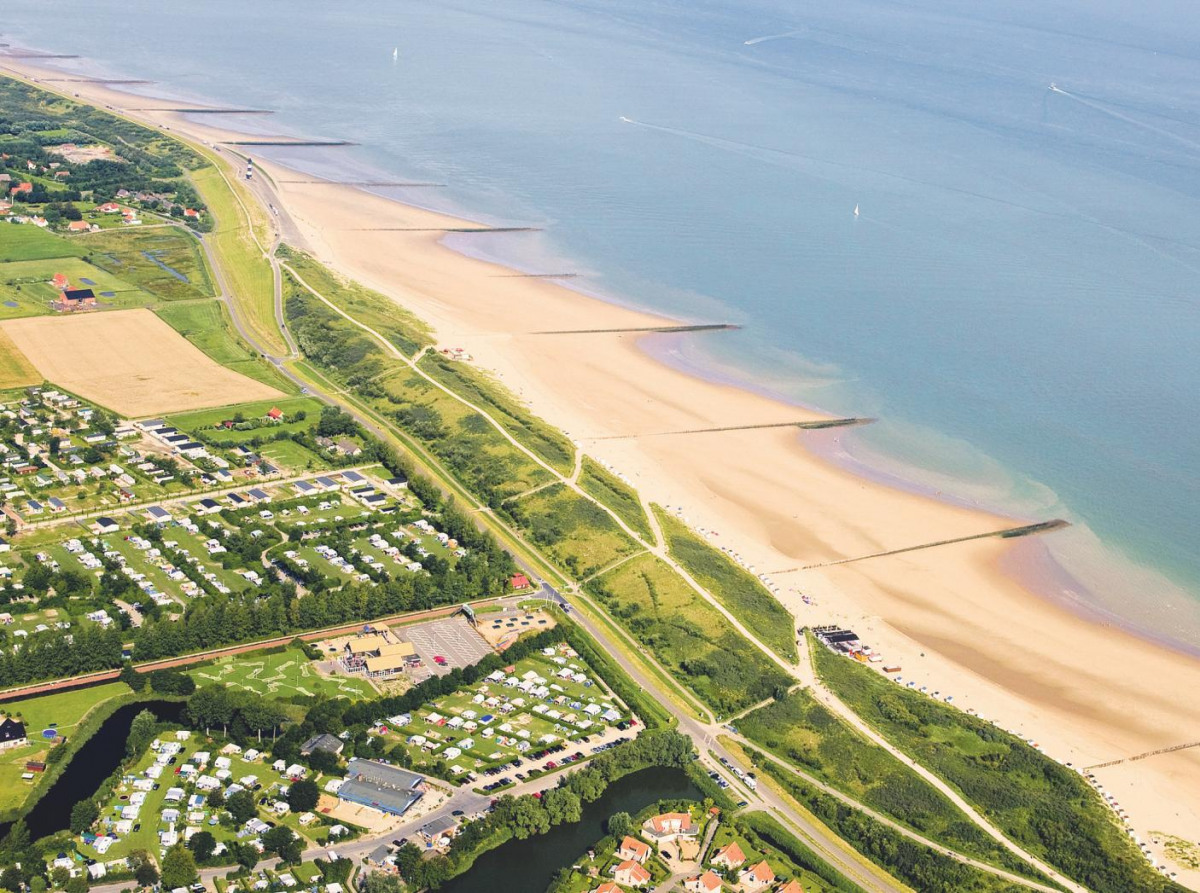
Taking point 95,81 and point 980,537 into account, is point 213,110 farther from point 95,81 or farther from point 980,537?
point 980,537

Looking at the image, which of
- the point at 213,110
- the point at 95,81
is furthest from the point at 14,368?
the point at 95,81

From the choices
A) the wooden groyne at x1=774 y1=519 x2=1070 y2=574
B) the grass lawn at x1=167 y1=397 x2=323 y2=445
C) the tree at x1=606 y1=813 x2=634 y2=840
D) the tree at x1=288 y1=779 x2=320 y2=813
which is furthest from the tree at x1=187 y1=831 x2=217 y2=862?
the grass lawn at x1=167 y1=397 x2=323 y2=445

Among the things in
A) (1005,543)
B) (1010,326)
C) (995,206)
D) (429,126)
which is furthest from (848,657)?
(429,126)

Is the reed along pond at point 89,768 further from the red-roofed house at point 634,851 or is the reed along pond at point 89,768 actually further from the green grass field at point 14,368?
the green grass field at point 14,368

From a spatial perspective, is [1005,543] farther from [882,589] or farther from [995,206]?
[995,206]

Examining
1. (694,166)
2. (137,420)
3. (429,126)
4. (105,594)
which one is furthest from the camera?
(429,126)

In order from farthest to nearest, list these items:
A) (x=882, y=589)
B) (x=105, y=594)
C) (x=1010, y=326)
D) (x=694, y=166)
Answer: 1. (x=694, y=166)
2. (x=1010, y=326)
3. (x=882, y=589)
4. (x=105, y=594)

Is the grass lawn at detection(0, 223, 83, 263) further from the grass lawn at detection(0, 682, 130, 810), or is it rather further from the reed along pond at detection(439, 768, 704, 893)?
the reed along pond at detection(439, 768, 704, 893)
